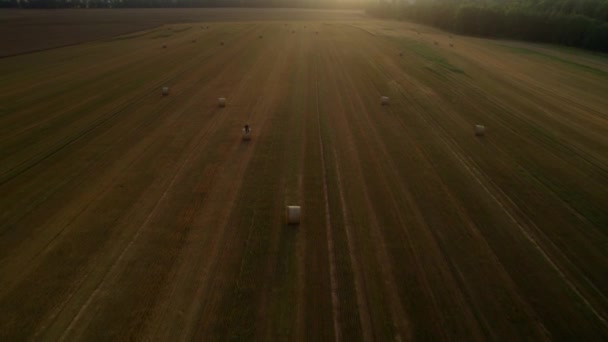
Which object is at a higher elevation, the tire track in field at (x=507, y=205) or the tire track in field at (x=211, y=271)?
the tire track in field at (x=507, y=205)

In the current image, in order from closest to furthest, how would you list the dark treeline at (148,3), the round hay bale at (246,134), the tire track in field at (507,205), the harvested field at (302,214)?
the harvested field at (302,214) < the tire track in field at (507,205) < the round hay bale at (246,134) < the dark treeline at (148,3)

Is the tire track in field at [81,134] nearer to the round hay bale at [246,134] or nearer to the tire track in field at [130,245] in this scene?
the tire track in field at [130,245]

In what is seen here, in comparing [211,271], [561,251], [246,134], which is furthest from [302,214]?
[561,251]

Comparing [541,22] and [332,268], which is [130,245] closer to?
[332,268]

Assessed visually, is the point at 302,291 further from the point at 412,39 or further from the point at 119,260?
the point at 412,39

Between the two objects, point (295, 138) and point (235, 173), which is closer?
point (235, 173)

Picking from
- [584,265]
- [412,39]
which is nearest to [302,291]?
[584,265]

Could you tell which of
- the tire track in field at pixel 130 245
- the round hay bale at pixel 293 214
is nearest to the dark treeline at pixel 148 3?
the tire track in field at pixel 130 245
